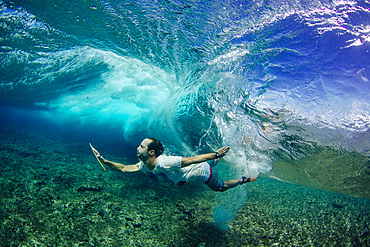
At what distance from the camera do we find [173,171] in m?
3.34

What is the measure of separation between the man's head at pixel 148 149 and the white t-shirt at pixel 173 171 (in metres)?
0.17

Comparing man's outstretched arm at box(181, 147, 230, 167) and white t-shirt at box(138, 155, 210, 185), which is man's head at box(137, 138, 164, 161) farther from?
man's outstretched arm at box(181, 147, 230, 167)

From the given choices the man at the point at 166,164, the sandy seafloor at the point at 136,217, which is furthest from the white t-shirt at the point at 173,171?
the sandy seafloor at the point at 136,217

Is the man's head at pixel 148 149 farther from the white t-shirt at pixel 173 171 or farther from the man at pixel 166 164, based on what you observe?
the white t-shirt at pixel 173 171

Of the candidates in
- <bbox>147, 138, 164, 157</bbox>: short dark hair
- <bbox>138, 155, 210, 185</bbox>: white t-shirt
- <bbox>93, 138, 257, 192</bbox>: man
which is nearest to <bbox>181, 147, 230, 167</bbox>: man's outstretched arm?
<bbox>93, 138, 257, 192</bbox>: man

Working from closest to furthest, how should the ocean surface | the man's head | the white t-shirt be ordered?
1. the white t-shirt
2. the man's head
3. the ocean surface

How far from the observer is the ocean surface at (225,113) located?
3805mm

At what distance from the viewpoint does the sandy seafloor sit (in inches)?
133

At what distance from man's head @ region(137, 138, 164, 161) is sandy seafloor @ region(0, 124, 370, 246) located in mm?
1875

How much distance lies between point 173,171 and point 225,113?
469cm

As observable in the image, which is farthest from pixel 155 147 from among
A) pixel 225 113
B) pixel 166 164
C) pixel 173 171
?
pixel 225 113

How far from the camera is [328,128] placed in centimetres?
537

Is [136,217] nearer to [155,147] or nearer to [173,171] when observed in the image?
[173,171]

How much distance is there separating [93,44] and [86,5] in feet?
11.7
